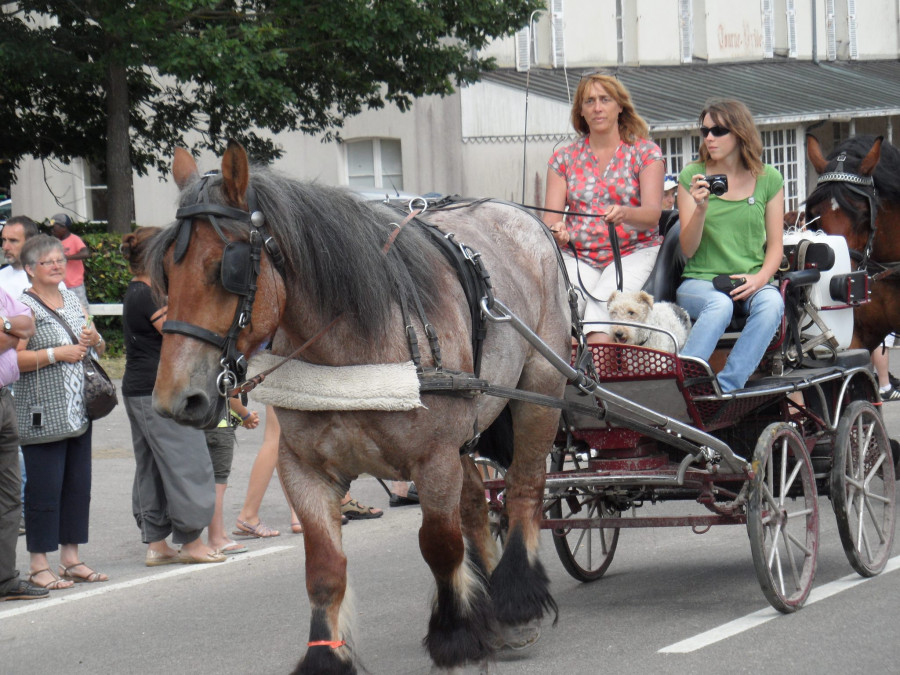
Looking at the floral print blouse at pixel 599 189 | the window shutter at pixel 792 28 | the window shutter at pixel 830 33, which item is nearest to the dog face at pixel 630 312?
the floral print blouse at pixel 599 189

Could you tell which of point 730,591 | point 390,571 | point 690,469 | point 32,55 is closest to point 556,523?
point 690,469

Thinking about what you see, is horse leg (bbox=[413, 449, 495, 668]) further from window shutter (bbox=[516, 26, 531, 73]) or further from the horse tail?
window shutter (bbox=[516, 26, 531, 73])

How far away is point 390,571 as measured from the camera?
721 cm

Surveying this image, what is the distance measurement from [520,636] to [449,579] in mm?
718

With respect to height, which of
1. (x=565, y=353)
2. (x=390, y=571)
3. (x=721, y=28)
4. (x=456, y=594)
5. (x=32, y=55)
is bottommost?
(x=390, y=571)

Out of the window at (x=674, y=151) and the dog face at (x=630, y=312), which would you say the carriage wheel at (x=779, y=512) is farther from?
the window at (x=674, y=151)

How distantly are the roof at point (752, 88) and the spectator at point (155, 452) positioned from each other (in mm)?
14618

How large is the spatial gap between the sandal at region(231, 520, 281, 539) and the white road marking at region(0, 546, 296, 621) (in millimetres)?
358

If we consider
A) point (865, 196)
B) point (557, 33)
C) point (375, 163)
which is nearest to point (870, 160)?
point (865, 196)

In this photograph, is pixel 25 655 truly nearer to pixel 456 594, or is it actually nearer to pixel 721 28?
pixel 456 594

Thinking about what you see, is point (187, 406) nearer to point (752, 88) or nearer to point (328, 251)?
point (328, 251)

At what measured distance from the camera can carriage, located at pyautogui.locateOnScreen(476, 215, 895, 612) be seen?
5.74 meters

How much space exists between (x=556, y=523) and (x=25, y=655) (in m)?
2.57

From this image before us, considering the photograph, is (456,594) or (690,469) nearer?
(456,594)
